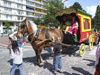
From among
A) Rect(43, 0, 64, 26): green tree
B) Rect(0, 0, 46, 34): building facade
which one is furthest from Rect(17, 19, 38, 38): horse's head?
Rect(0, 0, 46, 34): building facade

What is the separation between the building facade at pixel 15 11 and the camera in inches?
1271

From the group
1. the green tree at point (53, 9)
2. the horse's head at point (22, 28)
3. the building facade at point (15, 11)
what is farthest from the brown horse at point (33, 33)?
the building facade at point (15, 11)

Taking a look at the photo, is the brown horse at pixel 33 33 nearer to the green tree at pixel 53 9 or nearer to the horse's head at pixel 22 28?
the horse's head at pixel 22 28

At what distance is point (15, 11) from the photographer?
115 feet

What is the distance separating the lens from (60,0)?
23.5 m

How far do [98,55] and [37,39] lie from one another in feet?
7.78

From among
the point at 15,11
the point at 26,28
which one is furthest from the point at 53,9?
the point at 26,28

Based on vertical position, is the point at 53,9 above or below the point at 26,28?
above

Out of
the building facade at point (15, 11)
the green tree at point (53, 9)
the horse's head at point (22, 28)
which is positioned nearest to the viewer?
the horse's head at point (22, 28)

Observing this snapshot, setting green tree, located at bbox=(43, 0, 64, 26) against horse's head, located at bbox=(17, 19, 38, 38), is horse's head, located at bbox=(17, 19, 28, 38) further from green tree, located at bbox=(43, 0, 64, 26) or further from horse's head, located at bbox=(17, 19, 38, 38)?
green tree, located at bbox=(43, 0, 64, 26)

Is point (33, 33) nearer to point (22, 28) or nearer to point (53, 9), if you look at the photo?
point (22, 28)

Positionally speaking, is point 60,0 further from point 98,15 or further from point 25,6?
point 25,6

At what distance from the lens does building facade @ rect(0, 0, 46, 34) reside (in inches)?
1271

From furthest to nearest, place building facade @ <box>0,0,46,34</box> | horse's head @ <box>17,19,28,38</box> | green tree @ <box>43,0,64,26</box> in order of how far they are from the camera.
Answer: building facade @ <box>0,0,46,34</box> < green tree @ <box>43,0,64,26</box> < horse's head @ <box>17,19,28,38</box>
